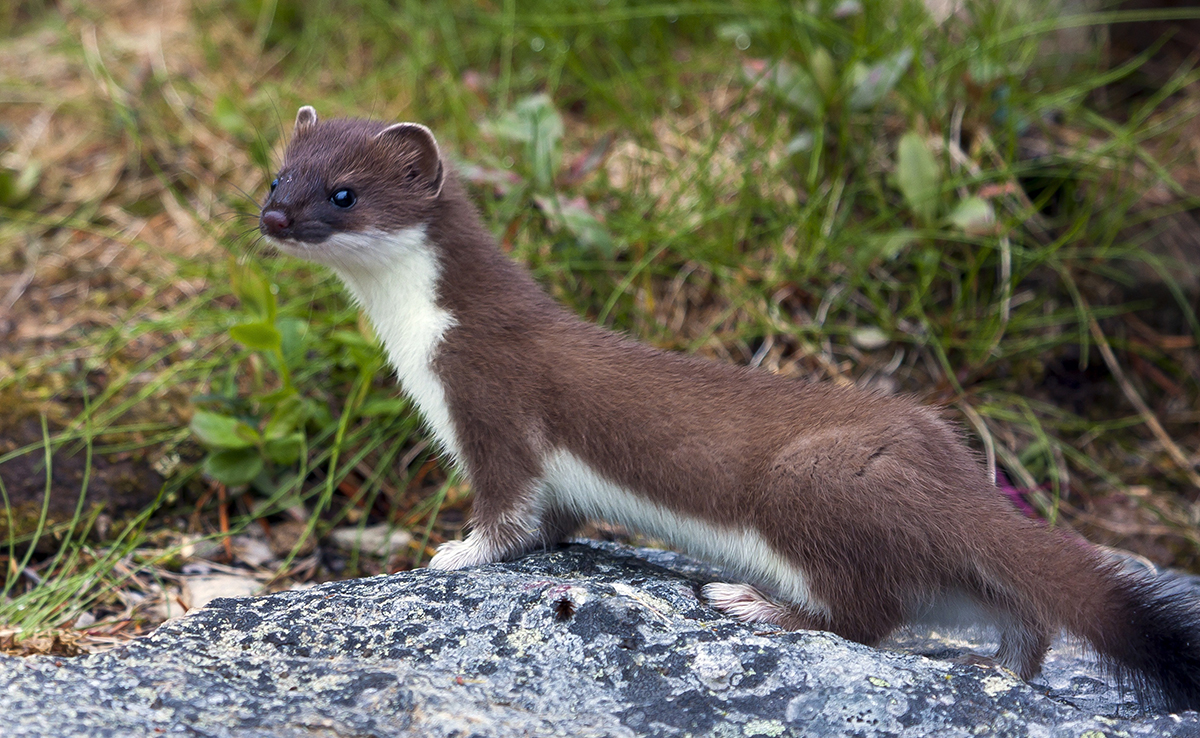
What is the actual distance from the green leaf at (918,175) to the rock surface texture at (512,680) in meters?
2.79

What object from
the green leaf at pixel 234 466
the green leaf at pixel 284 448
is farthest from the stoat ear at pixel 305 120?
the green leaf at pixel 234 466

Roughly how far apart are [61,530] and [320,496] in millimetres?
1117

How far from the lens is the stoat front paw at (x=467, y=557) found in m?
3.69

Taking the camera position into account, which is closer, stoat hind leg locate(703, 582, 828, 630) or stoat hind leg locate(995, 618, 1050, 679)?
stoat hind leg locate(995, 618, 1050, 679)

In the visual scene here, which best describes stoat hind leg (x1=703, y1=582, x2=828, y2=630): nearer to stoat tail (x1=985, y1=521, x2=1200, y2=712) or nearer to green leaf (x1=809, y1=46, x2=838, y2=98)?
stoat tail (x1=985, y1=521, x2=1200, y2=712)

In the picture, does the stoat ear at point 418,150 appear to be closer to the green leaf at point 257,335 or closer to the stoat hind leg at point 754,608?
the green leaf at point 257,335

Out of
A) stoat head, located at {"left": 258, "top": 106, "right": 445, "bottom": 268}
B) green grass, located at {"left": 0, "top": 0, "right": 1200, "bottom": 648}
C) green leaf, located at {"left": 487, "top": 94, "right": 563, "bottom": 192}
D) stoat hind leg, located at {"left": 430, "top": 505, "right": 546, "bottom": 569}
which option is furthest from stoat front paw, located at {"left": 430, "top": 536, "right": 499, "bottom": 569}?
green leaf, located at {"left": 487, "top": 94, "right": 563, "bottom": 192}

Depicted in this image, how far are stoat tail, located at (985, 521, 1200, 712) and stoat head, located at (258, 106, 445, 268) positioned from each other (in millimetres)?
2326

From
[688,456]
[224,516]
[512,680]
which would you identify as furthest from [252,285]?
[512,680]

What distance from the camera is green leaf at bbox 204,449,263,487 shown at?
181 inches

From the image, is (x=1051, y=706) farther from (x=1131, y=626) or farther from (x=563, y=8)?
(x=563, y=8)

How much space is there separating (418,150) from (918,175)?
2.79 m

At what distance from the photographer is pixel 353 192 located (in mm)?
3725

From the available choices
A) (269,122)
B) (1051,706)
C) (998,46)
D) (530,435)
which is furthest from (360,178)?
(998,46)
